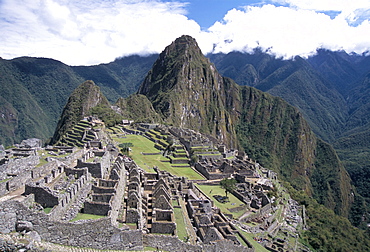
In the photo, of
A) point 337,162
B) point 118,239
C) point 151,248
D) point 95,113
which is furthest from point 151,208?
point 337,162

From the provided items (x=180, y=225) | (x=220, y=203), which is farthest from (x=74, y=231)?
(x=220, y=203)

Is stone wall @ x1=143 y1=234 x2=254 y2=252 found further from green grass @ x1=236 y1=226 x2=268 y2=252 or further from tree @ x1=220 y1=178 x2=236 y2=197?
tree @ x1=220 y1=178 x2=236 y2=197

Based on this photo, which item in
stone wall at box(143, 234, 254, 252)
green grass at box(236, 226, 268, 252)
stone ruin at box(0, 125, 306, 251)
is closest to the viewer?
stone ruin at box(0, 125, 306, 251)

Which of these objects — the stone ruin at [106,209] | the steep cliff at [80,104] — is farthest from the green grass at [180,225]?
the steep cliff at [80,104]

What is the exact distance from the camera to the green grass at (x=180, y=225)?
20.5 meters

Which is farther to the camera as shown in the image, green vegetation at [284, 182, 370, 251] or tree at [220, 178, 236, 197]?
tree at [220, 178, 236, 197]

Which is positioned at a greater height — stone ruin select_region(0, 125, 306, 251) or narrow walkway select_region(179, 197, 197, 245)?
stone ruin select_region(0, 125, 306, 251)

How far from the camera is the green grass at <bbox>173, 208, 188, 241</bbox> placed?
20538 millimetres

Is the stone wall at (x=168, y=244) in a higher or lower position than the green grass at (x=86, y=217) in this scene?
lower

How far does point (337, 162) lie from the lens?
190 metres

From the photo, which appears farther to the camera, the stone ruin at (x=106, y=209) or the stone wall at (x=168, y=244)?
the stone wall at (x=168, y=244)

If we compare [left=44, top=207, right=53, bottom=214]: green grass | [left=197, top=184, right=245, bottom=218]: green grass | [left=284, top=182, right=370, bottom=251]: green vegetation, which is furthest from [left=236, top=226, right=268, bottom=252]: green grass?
[left=44, top=207, right=53, bottom=214]: green grass

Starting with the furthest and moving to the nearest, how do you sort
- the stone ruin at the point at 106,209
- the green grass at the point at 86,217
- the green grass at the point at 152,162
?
the green grass at the point at 152,162, the green grass at the point at 86,217, the stone ruin at the point at 106,209

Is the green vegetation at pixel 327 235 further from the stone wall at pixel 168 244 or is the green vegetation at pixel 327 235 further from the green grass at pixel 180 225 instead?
the stone wall at pixel 168 244
